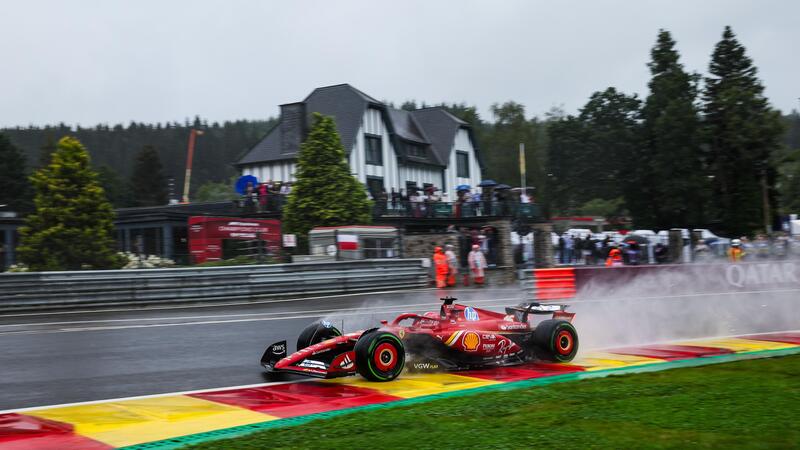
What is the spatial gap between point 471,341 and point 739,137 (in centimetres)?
4057

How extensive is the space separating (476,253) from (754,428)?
19.5 meters

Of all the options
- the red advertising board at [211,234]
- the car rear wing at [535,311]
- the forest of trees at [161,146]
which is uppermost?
the forest of trees at [161,146]

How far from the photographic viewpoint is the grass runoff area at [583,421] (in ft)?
19.5

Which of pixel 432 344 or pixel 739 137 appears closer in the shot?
pixel 432 344

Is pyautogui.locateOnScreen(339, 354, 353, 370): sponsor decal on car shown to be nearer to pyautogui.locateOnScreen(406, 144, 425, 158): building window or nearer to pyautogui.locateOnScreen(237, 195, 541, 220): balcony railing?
pyautogui.locateOnScreen(237, 195, 541, 220): balcony railing

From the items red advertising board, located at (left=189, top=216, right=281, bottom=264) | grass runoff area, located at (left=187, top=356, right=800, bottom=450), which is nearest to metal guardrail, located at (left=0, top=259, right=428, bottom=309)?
red advertising board, located at (left=189, top=216, right=281, bottom=264)

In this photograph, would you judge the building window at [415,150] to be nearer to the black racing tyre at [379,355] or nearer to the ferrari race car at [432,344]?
the ferrari race car at [432,344]

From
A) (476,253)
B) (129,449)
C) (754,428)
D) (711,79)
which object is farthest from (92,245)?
(711,79)

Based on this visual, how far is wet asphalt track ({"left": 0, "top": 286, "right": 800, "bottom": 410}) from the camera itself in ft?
29.3

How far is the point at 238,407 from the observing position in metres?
7.64

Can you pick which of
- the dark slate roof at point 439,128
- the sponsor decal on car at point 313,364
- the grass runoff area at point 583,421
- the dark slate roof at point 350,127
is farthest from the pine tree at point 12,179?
the grass runoff area at point 583,421

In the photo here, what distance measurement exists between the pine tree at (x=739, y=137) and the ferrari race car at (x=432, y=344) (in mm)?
39068

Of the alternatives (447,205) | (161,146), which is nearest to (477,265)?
(447,205)

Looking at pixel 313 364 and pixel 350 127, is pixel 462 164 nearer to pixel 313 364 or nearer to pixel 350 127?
pixel 350 127
